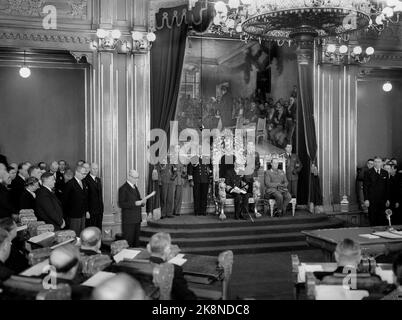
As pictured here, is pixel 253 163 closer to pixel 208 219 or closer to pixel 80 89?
pixel 208 219

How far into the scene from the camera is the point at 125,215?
831cm

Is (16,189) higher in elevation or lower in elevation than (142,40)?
lower

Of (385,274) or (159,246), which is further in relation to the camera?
(385,274)

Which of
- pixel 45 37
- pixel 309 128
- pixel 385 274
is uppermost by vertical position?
pixel 45 37

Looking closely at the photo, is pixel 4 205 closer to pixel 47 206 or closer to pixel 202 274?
pixel 47 206

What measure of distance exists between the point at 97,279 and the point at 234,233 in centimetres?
612

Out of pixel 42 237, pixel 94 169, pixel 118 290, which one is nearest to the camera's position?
pixel 118 290

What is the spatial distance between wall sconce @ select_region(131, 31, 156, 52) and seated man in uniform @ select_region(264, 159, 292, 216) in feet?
12.8

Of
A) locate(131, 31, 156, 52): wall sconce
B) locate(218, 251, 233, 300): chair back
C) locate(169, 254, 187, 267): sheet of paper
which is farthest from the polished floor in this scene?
locate(131, 31, 156, 52): wall sconce

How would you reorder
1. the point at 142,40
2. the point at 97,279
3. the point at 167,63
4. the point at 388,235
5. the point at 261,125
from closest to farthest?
the point at 97,279 → the point at 388,235 → the point at 142,40 → the point at 167,63 → the point at 261,125

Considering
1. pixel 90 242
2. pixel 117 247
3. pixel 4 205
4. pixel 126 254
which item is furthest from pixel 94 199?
pixel 90 242

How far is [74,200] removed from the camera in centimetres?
794

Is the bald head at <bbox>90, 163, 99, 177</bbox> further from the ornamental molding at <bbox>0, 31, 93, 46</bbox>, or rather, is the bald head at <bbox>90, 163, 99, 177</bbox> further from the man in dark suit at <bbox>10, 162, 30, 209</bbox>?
the ornamental molding at <bbox>0, 31, 93, 46</bbox>

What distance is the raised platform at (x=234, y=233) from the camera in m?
9.16
